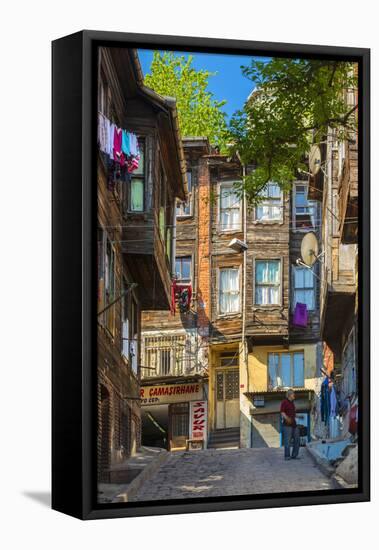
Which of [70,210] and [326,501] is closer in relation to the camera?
[70,210]

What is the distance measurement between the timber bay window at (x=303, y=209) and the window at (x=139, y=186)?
135 cm

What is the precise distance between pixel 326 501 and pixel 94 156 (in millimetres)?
3508

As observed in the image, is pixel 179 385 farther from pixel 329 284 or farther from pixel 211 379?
pixel 329 284

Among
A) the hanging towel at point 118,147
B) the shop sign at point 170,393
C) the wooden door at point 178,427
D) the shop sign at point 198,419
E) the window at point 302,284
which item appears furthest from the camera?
the window at point 302,284

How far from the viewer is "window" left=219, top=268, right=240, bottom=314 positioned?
13820mm

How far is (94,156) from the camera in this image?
12945 millimetres

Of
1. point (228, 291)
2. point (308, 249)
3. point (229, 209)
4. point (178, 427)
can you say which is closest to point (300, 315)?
point (308, 249)

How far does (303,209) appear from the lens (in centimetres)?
1404

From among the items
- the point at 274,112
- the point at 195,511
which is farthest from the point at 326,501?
the point at 274,112

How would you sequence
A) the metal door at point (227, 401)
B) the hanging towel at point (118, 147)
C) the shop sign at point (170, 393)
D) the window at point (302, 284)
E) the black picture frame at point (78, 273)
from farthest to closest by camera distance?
1. the window at point (302, 284)
2. the metal door at point (227, 401)
3. the shop sign at point (170, 393)
4. the hanging towel at point (118, 147)
5. the black picture frame at point (78, 273)

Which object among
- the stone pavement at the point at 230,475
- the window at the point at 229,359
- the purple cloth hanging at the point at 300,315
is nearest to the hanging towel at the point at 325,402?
the stone pavement at the point at 230,475

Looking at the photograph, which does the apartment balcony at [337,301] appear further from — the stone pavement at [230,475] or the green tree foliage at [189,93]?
the green tree foliage at [189,93]

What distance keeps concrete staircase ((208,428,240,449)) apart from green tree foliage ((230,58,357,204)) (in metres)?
1.88

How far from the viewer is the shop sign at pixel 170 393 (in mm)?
13421
